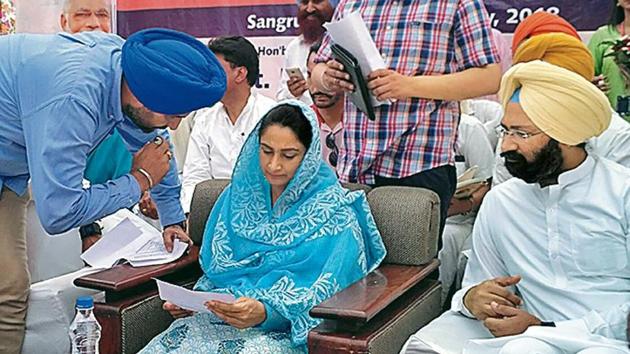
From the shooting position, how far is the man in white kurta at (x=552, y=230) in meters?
1.97

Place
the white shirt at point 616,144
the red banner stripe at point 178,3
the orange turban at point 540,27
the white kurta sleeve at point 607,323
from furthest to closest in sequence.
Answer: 1. the red banner stripe at point 178,3
2. the orange turban at point 540,27
3. the white shirt at point 616,144
4. the white kurta sleeve at point 607,323

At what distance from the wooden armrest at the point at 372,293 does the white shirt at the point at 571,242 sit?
0.59 feet

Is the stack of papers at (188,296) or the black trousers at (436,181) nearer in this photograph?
the stack of papers at (188,296)

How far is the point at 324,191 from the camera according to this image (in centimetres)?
237

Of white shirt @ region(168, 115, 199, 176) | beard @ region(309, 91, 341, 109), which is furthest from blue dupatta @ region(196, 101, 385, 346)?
white shirt @ region(168, 115, 199, 176)

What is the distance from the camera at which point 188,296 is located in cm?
203

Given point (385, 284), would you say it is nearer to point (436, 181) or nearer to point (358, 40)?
point (436, 181)

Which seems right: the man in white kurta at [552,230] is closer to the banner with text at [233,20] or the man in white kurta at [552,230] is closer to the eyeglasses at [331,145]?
the eyeglasses at [331,145]

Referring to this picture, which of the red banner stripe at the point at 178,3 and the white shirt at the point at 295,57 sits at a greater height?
the red banner stripe at the point at 178,3

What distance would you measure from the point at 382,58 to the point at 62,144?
107 centimetres

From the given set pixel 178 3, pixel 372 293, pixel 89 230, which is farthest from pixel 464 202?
pixel 178 3

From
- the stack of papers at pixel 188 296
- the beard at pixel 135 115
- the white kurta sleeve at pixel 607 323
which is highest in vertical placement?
the beard at pixel 135 115

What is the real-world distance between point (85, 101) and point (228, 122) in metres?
1.87

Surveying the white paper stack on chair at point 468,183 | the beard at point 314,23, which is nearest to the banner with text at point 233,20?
the beard at point 314,23
